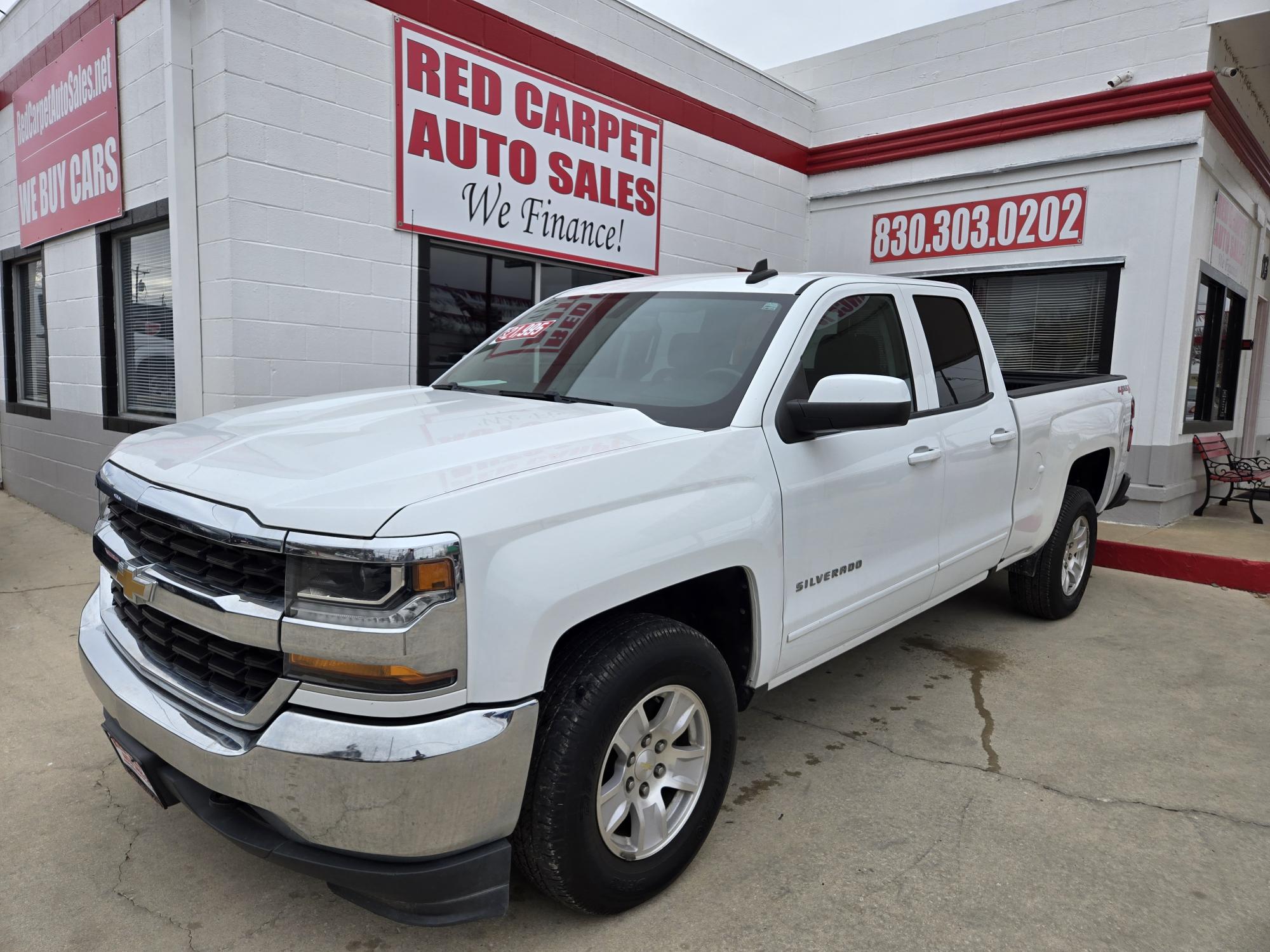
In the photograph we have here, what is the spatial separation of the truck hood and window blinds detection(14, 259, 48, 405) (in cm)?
695

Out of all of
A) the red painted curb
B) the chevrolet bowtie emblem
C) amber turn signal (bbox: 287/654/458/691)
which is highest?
the chevrolet bowtie emblem

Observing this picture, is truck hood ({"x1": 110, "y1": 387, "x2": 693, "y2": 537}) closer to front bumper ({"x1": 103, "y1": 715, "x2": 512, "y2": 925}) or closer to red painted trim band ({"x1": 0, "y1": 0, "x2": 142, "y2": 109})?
front bumper ({"x1": 103, "y1": 715, "x2": 512, "y2": 925})

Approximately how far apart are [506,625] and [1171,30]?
376 inches

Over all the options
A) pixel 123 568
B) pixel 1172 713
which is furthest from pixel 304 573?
pixel 1172 713

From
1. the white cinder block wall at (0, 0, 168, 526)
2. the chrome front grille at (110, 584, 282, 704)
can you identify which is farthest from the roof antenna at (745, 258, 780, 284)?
the white cinder block wall at (0, 0, 168, 526)

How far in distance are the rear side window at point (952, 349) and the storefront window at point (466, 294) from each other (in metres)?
4.00

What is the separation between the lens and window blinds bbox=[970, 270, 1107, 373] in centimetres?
890

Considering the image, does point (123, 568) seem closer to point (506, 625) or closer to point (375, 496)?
point (375, 496)

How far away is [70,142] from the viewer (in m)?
7.30

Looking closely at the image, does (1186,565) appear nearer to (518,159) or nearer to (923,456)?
(923,456)

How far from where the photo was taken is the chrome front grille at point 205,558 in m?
2.02

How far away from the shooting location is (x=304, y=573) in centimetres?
196

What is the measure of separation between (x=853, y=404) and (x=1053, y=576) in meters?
3.06

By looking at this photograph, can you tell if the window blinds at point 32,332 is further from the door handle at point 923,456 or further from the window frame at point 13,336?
the door handle at point 923,456
